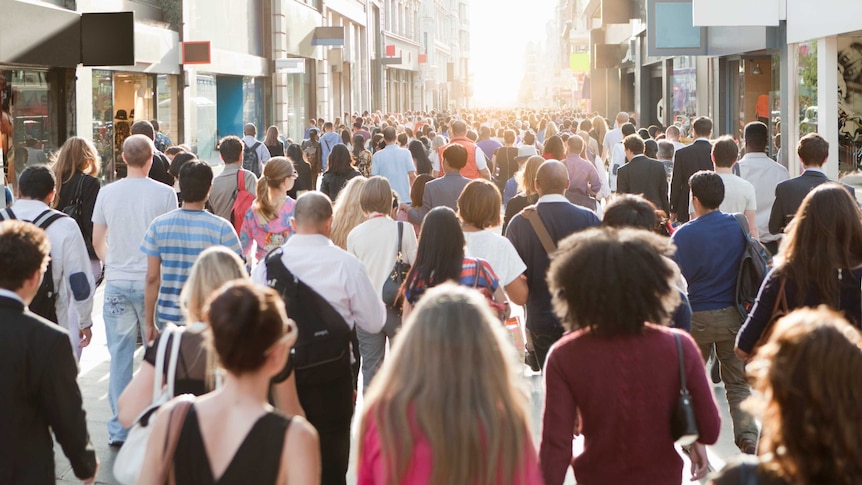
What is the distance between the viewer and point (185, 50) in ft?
74.3

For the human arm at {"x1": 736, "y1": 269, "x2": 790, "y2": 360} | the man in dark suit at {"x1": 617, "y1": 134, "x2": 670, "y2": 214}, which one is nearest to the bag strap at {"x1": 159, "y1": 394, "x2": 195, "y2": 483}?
the human arm at {"x1": 736, "y1": 269, "x2": 790, "y2": 360}

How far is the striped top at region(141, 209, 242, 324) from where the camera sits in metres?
6.41

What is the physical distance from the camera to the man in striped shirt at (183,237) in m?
6.41

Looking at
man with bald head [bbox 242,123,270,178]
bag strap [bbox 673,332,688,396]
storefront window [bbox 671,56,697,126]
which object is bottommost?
bag strap [bbox 673,332,688,396]

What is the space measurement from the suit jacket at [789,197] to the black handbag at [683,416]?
14.4 ft

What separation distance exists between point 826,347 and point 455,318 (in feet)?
3.19

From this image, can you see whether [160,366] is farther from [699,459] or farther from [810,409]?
[810,409]

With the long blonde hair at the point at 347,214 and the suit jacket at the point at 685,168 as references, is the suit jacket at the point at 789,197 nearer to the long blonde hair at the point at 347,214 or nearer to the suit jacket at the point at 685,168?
the long blonde hair at the point at 347,214

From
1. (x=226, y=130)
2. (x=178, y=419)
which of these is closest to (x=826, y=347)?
(x=178, y=419)

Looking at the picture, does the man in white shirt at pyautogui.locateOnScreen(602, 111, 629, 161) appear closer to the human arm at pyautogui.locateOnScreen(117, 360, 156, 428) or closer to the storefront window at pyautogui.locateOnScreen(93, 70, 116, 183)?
the storefront window at pyautogui.locateOnScreen(93, 70, 116, 183)

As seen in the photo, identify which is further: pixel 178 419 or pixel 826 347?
pixel 178 419

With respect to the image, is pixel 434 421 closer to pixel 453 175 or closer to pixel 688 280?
pixel 688 280

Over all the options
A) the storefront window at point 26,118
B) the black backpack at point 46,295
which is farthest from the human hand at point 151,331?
the storefront window at point 26,118

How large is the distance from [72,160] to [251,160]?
23.3ft
